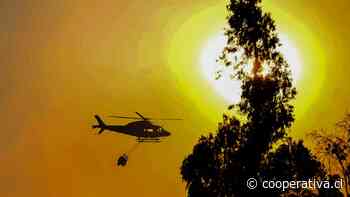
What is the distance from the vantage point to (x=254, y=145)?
130 feet

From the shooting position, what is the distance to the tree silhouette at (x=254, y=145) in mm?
39438

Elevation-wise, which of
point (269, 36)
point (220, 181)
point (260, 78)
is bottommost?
point (220, 181)

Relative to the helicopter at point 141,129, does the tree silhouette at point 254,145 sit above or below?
below

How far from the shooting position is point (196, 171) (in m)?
40.2

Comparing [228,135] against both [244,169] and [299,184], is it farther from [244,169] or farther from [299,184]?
[299,184]

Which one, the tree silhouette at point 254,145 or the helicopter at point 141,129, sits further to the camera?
the helicopter at point 141,129

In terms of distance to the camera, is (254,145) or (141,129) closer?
(254,145)

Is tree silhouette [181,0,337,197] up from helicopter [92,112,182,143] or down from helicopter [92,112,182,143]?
down

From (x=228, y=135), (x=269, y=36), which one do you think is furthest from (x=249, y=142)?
(x=269, y=36)

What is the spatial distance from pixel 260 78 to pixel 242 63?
1474 millimetres

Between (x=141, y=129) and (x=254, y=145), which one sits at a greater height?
(x=141, y=129)

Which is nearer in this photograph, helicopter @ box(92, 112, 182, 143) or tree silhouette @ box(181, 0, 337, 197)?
tree silhouette @ box(181, 0, 337, 197)

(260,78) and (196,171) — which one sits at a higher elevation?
(260,78)

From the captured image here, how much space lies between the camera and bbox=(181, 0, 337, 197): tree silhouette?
3944 cm
